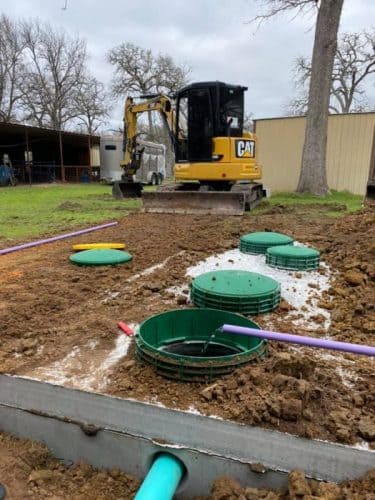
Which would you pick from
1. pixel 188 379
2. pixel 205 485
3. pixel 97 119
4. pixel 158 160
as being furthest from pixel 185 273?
pixel 97 119

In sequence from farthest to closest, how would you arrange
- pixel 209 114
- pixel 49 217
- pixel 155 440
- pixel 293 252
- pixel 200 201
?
1. pixel 209 114
2. pixel 200 201
3. pixel 49 217
4. pixel 293 252
5. pixel 155 440

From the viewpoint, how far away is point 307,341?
2.55 meters

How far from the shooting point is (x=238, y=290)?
3.46 meters

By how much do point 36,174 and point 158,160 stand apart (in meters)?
7.73

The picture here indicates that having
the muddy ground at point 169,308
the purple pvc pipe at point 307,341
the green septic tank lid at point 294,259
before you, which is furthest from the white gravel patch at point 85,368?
the green septic tank lid at point 294,259

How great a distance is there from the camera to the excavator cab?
9586 millimetres

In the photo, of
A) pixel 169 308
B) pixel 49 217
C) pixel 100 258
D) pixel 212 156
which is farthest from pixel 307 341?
pixel 49 217

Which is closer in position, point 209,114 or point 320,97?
point 209,114

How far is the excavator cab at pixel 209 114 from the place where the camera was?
9.59 meters

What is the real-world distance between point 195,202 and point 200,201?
0.44ft

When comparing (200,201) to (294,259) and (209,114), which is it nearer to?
(209,114)

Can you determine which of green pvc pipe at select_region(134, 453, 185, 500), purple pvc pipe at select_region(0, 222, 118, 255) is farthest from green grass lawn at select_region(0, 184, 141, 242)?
green pvc pipe at select_region(134, 453, 185, 500)

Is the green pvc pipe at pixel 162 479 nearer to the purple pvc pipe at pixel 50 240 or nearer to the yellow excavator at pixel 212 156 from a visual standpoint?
the purple pvc pipe at pixel 50 240

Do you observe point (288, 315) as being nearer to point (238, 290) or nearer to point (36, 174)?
point (238, 290)
